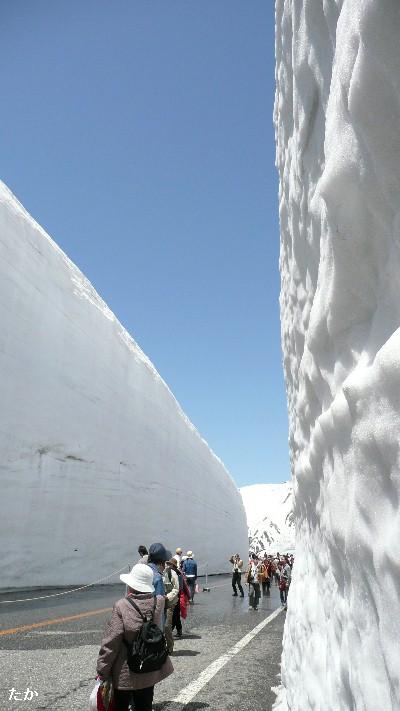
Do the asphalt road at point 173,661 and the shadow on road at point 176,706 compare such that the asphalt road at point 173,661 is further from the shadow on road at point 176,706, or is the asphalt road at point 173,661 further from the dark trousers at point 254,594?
the dark trousers at point 254,594

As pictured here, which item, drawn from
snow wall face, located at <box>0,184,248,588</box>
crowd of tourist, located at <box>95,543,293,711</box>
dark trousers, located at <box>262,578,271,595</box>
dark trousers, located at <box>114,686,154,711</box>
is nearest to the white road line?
dark trousers, located at <box>114,686,154,711</box>

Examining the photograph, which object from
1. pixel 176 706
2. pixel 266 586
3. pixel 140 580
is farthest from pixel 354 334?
pixel 266 586

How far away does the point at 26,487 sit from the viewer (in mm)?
12984

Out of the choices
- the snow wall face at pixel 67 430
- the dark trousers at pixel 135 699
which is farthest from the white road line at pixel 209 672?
the snow wall face at pixel 67 430

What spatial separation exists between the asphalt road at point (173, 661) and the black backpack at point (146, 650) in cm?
129

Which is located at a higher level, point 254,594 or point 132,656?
point 132,656

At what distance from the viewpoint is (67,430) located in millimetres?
15195

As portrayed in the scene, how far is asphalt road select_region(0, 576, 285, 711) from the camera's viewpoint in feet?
12.3

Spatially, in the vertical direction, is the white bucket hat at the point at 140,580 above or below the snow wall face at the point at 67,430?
below

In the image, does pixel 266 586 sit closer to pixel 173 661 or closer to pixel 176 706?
pixel 173 661

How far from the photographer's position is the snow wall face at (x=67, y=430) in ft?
42.7

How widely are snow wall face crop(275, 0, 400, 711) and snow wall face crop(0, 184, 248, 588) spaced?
11.7 metres

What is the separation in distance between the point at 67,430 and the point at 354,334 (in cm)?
1438

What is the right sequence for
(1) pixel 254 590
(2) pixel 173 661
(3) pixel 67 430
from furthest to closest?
(3) pixel 67 430 → (1) pixel 254 590 → (2) pixel 173 661
